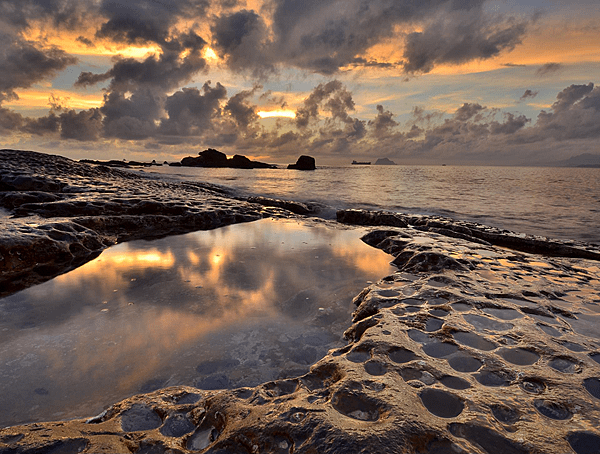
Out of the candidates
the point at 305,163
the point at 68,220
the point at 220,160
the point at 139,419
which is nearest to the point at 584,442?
the point at 139,419

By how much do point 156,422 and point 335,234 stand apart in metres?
6.66

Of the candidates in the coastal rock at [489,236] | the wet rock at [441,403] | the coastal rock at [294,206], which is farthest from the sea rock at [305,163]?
the wet rock at [441,403]

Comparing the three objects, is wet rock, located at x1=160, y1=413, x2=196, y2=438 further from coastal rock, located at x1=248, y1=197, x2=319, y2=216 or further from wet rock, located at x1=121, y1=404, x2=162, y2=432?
coastal rock, located at x1=248, y1=197, x2=319, y2=216

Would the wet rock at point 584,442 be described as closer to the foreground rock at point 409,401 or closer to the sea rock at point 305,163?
the foreground rock at point 409,401

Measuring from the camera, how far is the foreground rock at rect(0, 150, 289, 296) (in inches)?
198

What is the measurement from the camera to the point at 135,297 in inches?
155

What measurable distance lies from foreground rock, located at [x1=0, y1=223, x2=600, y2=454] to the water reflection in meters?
0.33

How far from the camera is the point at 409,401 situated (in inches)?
80.1

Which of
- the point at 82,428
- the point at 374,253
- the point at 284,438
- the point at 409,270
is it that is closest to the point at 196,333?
the point at 82,428

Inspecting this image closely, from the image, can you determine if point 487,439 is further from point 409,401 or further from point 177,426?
point 177,426

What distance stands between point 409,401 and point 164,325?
2651mm

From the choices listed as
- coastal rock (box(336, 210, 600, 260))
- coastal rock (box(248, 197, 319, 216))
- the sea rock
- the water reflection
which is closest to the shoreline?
the water reflection

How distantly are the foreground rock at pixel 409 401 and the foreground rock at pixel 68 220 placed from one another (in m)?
3.70

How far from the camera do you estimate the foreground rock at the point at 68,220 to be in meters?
5.02
